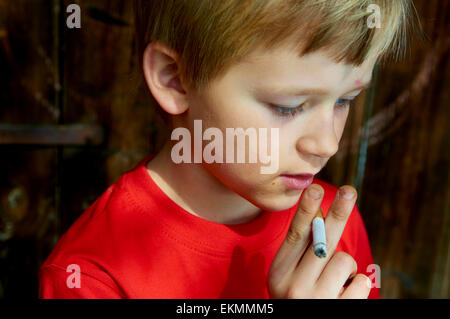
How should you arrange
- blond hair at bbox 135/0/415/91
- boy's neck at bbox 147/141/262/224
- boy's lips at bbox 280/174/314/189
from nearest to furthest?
blond hair at bbox 135/0/415/91
boy's lips at bbox 280/174/314/189
boy's neck at bbox 147/141/262/224

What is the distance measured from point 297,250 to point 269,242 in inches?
5.8

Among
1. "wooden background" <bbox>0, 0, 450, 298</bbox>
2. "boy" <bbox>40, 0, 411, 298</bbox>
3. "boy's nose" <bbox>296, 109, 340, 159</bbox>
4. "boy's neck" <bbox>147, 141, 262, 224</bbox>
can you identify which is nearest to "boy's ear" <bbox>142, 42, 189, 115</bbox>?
"boy" <bbox>40, 0, 411, 298</bbox>

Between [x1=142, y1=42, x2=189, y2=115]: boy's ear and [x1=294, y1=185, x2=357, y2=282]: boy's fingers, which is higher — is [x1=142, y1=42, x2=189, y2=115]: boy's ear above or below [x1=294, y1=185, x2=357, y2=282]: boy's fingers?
above

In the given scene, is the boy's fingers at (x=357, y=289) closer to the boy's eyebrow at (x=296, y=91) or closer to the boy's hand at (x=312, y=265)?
the boy's hand at (x=312, y=265)

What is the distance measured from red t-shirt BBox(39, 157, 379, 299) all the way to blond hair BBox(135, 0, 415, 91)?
0.24 meters

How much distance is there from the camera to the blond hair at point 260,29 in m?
0.61

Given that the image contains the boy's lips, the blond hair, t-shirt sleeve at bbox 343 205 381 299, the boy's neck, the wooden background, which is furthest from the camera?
the wooden background

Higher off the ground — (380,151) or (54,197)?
(380,151)

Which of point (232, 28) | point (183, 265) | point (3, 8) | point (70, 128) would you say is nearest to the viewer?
point (232, 28)

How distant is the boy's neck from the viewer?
2.69 ft

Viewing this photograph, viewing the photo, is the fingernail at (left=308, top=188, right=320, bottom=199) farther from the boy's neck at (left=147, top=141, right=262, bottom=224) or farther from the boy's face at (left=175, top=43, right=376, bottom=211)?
the boy's neck at (left=147, top=141, right=262, bottom=224)
